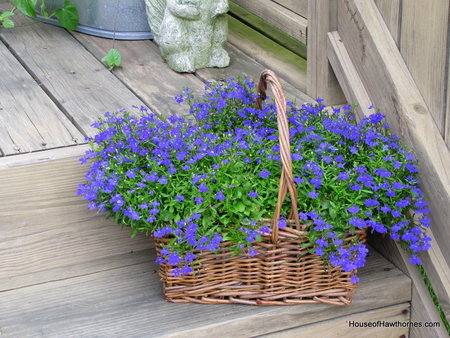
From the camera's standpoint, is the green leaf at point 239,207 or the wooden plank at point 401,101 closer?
the green leaf at point 239,207

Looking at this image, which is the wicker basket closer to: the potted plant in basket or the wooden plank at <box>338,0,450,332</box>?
the potted plant in basket

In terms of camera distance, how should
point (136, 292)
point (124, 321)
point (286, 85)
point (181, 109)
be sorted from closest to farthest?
point (124, 321) → point (136, 292) → point (181, 109) → point (286, 85)

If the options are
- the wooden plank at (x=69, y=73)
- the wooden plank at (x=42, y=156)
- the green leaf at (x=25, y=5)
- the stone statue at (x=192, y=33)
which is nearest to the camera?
the wooden plank at (x=42, y=156)

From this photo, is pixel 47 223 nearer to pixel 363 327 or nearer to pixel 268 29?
pixel 363 327

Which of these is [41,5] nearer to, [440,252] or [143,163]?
[143,163]

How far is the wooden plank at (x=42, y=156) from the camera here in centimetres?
165

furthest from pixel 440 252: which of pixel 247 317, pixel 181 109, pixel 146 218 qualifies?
pixel 181 109

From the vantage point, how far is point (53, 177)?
1694mm

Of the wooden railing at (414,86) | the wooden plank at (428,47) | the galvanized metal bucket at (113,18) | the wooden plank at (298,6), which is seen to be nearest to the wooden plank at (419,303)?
the wooden railing at (414,86)

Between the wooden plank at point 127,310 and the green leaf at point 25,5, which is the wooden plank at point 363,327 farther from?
the green leaf at point 25,5

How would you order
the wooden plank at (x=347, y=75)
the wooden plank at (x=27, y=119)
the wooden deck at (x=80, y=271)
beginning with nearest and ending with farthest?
the wooden deck at (x=80, y=271) < the wooden plank at (x=27, y=119) < the wooden plank at (x=347, y=75)

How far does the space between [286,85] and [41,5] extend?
4.56 ft

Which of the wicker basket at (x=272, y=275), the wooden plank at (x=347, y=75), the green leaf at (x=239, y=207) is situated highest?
the wooden plank at (x=347, y=75)

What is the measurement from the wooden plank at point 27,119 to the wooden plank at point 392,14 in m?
1.18
